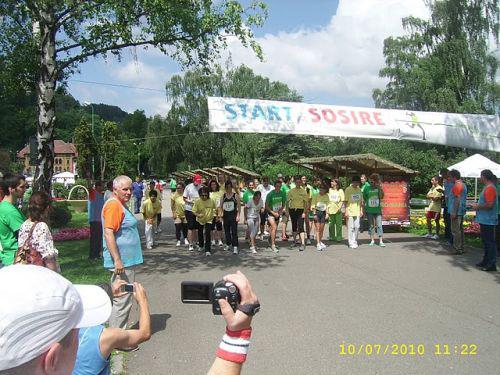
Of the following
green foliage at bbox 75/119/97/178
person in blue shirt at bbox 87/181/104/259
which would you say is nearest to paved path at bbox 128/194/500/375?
person in blue shirt at bbox 87/181/104/259

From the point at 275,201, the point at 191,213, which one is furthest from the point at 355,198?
the point at 191,213

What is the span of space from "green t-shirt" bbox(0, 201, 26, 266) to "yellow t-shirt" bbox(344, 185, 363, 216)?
831 centimetres

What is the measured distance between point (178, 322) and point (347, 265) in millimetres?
4585

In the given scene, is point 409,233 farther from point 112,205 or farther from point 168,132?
point 168,132

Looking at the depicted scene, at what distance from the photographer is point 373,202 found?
38.9ft

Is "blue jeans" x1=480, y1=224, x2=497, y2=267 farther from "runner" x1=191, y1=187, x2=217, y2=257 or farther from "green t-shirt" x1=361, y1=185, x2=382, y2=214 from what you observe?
"runner" x1=191, y1=187, x2=217, y2=257

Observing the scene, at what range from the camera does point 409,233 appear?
47.6 feet

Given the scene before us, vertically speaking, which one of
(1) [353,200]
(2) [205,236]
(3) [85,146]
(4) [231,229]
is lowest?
(2) [205,236]

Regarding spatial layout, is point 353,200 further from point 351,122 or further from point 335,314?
point 335,314

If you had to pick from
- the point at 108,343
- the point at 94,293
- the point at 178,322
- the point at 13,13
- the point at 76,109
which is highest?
the point at 76,109

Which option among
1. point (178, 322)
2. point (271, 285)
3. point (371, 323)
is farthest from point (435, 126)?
point (178, 322)

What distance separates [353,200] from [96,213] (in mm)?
6330
